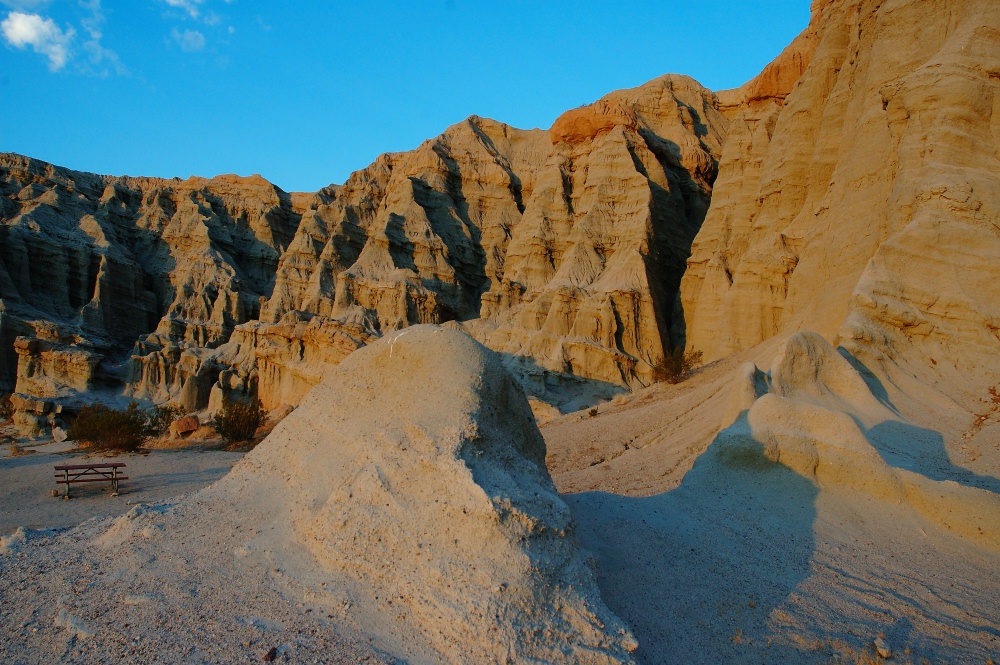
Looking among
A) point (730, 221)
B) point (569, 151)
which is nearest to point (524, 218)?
point (569, 151)

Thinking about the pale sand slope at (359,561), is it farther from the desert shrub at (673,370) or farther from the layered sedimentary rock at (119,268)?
the layered sedimentary rock at (119,268)

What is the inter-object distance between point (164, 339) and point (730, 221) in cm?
3522

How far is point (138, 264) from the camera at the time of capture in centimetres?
4631

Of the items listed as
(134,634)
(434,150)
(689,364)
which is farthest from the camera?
(434,150)

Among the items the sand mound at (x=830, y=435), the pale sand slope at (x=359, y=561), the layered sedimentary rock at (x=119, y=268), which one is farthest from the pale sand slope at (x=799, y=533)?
the layered sedimentary rock at (x=119, y=268)

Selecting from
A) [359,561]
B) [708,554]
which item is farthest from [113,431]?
[708,554]

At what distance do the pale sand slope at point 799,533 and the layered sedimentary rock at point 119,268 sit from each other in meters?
34.0

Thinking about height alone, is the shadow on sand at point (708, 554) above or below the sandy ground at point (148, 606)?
below

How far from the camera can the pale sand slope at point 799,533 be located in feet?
Result: 16.0

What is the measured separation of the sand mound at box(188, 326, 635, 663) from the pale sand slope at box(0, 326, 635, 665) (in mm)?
14

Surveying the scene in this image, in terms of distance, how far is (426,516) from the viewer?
4371 millimetres

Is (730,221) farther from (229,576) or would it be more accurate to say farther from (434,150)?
(229,576)

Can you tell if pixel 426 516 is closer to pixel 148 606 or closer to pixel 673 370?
pixel 148 606

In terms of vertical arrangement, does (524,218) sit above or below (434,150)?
below
